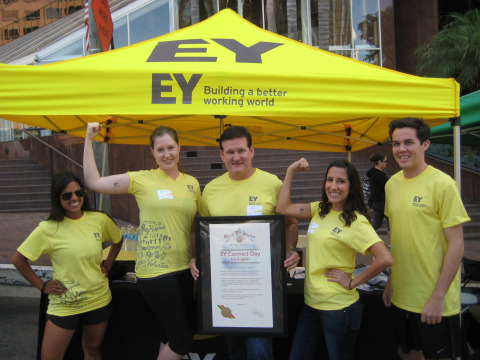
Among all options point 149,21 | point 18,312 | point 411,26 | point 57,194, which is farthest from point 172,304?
point 411,26

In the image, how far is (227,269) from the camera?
116 inches

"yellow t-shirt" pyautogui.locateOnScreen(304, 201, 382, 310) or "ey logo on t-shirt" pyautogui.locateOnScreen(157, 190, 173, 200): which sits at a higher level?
"ey logo on t-shirt" pyautogui.locateOnScreen(157, 190, 173, 200)

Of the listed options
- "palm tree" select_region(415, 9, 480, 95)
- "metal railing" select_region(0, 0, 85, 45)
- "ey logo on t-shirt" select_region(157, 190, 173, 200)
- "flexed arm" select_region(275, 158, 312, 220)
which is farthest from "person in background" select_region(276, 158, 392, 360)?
"metal railing" select_region(0, 0, 85, 45)

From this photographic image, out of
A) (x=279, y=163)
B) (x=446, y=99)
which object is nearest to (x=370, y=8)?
(x=279, y=163)

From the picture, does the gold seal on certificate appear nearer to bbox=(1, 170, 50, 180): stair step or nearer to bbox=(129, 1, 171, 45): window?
bbox=(129, 1, 171, 45): window

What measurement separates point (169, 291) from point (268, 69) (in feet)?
5.94

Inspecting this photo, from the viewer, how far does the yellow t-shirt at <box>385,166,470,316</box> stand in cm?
271

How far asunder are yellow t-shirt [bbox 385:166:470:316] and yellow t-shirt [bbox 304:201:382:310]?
0.28 m

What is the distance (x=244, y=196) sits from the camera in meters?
2.99

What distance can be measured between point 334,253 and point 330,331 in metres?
0.50

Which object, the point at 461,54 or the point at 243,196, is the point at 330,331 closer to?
the point at 243,196

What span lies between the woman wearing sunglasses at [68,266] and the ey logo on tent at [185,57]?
934mm

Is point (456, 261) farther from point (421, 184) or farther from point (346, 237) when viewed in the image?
point (346, 237)

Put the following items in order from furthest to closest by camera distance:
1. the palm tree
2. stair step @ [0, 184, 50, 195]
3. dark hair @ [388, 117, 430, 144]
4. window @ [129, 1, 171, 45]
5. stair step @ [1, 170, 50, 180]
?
stair step @ [1, 170, 50, 180] < window @ [129, 1, 171, 45] < stair step @ [0, 184, 50, 195] < the palm tree < dark hair @ [388, 117, 430, 144]
